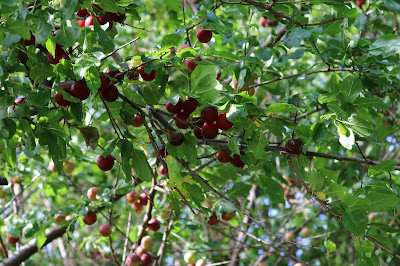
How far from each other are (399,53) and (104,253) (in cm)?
203

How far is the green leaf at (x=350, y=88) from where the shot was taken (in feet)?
5.04

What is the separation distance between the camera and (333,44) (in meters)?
2.05

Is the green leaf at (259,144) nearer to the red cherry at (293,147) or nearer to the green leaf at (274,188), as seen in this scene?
the red cherry at (293,147)

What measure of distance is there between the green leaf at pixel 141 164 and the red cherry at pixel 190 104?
280 millimetres

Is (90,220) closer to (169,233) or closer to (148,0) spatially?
(169,233)

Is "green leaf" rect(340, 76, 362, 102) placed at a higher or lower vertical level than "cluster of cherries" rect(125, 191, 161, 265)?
higher

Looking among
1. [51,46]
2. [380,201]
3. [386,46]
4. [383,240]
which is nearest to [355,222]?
[380,201]

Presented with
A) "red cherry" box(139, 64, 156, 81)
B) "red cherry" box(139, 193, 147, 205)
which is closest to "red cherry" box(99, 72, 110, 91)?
"red cherry" box(139, 64, 156, 81)

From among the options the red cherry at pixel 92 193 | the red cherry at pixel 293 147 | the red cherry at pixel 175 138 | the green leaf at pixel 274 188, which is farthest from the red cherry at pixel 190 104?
the red cherry at pixel 92 193

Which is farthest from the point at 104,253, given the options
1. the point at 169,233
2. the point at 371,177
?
the point at 371,177

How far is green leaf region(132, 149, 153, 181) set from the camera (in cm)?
163

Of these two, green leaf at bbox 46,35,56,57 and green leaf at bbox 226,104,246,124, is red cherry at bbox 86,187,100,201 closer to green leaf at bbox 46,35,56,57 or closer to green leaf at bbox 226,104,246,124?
green leaf at bbox 46,35,56,57

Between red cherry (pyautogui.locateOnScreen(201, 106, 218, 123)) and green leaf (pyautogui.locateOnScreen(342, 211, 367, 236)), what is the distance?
54cm

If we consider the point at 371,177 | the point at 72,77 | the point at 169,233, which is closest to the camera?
the point at 72,77
